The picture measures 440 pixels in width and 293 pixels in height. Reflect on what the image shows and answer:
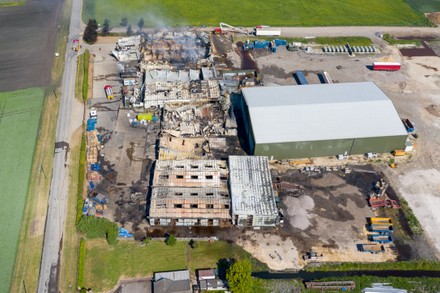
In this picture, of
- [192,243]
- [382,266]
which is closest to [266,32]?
[192,243]

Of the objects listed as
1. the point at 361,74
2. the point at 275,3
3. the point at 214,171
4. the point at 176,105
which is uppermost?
the point at 275,3

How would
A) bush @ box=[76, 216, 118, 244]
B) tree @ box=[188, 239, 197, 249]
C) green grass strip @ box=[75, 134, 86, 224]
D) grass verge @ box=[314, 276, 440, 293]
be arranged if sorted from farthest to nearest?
green grass strip @ box=[75, 134, 86, 224], tree @ box=[188, 239, 197, 249], bush @ box=[76, 216, 118, 244], grass verge @ box=[314, 276, 440, 293]

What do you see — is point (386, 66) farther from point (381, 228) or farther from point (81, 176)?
point (81, 176)

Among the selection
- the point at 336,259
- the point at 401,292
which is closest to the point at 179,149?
the point at 336,259

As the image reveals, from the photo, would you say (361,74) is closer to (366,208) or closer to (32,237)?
(366,208)

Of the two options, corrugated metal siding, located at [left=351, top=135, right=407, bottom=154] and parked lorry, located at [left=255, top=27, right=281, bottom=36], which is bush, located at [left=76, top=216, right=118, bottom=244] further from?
parked lorry, located at [left=255, top=27, right=281, bottom=36]

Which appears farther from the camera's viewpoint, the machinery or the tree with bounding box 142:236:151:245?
the machinery

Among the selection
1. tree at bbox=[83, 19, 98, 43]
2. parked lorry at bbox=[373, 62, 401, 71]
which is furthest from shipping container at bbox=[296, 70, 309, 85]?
tree at bbox=[83, 19, 98, 43]
